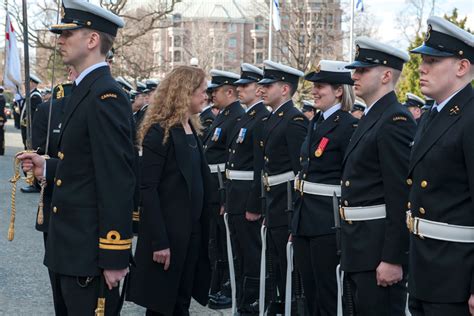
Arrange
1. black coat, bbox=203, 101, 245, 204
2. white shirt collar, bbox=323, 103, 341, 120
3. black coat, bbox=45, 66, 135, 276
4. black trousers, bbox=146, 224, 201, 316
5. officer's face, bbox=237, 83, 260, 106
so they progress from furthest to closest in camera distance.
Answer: black coat, bbox=203, 101, 245, 204 → officer's face, bbox=237, 83, 260, 106 → white shirt collar, bbox=323, 103, 341, 120 → black trousers, bbox=146, 224, 201, 316 → black coat, bbox=45, 66, 135, 276

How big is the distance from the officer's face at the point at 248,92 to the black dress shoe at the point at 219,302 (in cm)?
202

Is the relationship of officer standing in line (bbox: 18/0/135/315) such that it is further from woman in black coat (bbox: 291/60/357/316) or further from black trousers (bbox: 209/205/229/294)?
black trousers (bbox: 209/205/229/294)

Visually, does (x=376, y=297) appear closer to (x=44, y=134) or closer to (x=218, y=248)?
(x=44, y=134)

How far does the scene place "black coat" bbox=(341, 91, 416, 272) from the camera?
15.5 ft

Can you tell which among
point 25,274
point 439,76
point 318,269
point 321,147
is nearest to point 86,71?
point 439,76

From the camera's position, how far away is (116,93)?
418cm

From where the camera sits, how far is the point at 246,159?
25.3ft

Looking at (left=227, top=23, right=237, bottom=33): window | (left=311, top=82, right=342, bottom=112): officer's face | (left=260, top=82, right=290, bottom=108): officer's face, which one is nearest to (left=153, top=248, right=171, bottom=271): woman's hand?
(left=311, top=82, right=342, bottom=112): officer's face

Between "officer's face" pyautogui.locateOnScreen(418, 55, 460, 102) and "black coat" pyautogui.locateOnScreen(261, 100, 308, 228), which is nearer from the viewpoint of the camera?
"officer's face" pyautogui.locateOnScreen(418, 55, 460, 102)

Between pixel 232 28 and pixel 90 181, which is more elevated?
pixel 232 28

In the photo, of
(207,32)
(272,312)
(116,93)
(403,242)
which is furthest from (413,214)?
(207,32)

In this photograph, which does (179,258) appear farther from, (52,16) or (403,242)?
(52,16)

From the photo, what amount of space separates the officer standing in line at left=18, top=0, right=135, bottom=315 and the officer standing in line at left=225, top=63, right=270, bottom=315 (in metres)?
3.13

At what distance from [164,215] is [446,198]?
84.9 inches
